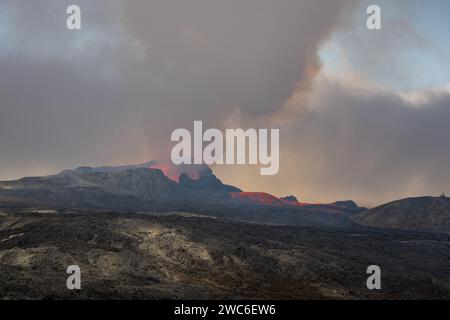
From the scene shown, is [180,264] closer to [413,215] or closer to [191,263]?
[191,263]

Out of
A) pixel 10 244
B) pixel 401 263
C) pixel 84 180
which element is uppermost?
pixel 84 180

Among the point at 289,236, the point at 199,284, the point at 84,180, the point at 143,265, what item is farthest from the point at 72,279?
the point at 84,180

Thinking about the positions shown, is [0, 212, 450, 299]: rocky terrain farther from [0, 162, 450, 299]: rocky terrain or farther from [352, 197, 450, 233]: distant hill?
[352, 197, 450, 233]: distant hill

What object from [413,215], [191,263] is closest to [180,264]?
[191,263]

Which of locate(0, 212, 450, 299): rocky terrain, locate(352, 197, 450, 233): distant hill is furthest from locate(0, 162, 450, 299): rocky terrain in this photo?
locate(352, 197, 450, 233): distant hill

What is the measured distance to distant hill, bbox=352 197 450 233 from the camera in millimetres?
132000

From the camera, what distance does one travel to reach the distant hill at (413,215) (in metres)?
132

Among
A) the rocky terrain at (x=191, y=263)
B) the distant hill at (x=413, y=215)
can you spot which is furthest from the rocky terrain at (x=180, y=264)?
the distant hill at (x=413, y=215)

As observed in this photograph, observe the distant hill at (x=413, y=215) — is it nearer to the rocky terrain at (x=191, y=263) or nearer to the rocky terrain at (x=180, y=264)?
the rocky terrain at (x=191, y=263)

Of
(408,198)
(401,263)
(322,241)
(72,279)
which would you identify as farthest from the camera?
(408,198)

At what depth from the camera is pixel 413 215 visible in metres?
141
